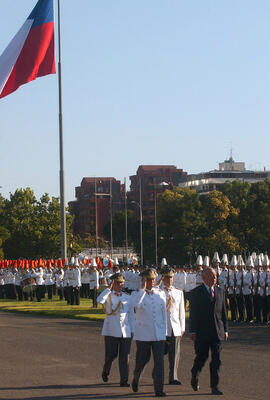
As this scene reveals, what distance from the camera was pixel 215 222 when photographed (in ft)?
274

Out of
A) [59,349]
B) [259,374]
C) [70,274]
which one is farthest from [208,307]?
[70,274]

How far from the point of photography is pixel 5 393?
12.9m

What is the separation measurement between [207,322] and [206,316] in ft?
0.29

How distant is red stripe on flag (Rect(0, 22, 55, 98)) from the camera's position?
32.0 meters

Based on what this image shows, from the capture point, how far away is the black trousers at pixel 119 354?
1389cm

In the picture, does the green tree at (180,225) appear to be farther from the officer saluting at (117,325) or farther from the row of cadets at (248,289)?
the officer saluting at (117,325)

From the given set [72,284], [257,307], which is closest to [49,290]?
[72,284]

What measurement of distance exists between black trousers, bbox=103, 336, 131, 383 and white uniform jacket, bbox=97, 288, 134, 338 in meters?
0.10

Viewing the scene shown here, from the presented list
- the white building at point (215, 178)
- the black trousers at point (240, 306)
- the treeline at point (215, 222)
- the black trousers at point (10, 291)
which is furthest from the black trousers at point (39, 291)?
the white building at point (215, 178)

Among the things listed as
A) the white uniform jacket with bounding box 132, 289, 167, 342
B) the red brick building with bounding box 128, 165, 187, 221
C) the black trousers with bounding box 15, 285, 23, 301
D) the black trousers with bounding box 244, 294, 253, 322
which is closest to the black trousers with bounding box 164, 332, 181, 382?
the white uniform jacket with bounding box 132, 289, 167, 342

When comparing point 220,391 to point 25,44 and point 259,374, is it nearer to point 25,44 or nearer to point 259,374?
point 259,374

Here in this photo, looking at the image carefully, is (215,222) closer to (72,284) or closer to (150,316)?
(72,284)

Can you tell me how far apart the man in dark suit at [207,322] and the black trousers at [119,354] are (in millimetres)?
1347

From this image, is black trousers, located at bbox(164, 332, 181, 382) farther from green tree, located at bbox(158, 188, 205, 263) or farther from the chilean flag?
green tree, located at bbox(158, 188, 205, 263)
